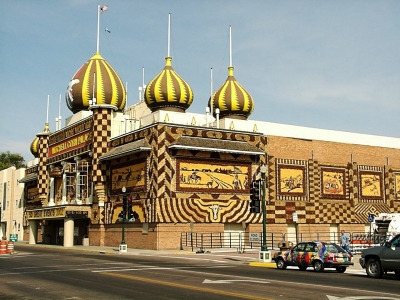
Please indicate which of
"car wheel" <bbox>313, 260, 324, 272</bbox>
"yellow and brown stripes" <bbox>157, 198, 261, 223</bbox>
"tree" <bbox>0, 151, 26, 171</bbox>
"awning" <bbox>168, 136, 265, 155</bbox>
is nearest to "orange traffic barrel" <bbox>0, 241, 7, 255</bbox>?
"yellow and brown stripes" <bbox>157, 198, 261, 223</bbox>

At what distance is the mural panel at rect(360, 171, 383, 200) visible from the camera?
5544 cm

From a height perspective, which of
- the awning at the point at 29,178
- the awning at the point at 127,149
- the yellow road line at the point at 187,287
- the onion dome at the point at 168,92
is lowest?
the yellow road line at the point at 187,287

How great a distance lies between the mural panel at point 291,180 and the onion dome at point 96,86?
18.1 meters

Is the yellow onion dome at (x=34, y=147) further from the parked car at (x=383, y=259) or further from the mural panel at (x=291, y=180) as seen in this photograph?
the parked car at (x=383, y=259)

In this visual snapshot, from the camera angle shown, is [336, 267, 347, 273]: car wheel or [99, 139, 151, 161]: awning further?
[99, 139, 151, 161]: awning

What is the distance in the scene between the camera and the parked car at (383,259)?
20125mm

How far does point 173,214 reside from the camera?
43438 mm

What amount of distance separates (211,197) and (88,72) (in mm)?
20477


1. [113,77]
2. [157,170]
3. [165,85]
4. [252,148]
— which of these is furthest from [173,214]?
[113,77]

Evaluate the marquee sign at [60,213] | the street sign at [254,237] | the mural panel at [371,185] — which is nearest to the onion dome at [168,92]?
the marquee sign at [60,213]

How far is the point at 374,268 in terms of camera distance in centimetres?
2102

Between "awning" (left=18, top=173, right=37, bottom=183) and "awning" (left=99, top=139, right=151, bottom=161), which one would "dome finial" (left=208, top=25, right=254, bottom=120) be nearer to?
"awning" (left=99, top=139, right=151, bottom=161)

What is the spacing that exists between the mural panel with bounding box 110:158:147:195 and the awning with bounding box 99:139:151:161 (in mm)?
1277

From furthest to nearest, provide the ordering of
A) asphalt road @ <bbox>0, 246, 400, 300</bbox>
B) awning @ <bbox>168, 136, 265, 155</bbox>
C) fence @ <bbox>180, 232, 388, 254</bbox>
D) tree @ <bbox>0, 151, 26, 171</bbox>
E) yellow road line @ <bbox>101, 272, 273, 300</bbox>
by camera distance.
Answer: tree @ <bbox>0, 151, 26, 171</bbox>
awning @ <bbox>168, 136, 265, 155</bbox>
fence @ <bbox>180, 232, 388, 254</bbox>
asphalt road @ <bbox>0, 246, 400, 300</bbox>
yellow road line @ <bbox>101, 272, 273, 300</bbox>
